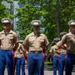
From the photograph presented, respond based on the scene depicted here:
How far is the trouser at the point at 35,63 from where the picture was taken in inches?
412

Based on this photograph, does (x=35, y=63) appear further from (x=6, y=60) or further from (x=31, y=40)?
(x=6, y=60)

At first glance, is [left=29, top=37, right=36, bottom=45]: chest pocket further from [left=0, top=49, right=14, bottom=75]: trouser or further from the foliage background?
the foliage background

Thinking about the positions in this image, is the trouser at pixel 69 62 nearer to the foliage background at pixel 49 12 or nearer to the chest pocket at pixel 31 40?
the chest pocket at pixel 31 40

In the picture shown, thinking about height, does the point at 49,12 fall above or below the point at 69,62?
below

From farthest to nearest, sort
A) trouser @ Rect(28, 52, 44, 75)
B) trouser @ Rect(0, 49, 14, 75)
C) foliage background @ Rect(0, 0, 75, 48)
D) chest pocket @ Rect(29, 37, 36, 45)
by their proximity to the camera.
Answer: foliage background @ Rect(0, 0, 75, 48) → chest pocket @ Rect(29, 37, 36, 45) → trouser @ Rect(28, 52, 44, 75) → trouser @ Rect(0, 49, 14, 75)

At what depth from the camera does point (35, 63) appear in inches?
416

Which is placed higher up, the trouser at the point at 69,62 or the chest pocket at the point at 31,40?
the chest pocket at the point at 31,40

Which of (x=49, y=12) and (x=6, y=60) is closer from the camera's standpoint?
(x=6, y=60)

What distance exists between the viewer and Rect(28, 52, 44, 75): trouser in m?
10.5

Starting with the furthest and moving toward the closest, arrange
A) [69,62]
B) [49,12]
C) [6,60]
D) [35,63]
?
[49,12]
[35,63]
[6,60]
[69,62]

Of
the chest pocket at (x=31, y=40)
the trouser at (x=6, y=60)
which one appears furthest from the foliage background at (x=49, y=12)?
the trouser at (x=6, y=60)

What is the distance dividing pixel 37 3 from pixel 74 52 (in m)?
21.9

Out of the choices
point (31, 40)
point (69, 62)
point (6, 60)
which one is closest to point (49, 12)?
point (31, 40)

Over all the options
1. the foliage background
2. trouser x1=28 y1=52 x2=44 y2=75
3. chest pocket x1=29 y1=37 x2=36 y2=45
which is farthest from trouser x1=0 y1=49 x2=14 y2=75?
the foliage background
